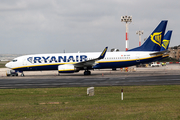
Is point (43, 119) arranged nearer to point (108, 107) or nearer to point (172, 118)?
point (108, 107)

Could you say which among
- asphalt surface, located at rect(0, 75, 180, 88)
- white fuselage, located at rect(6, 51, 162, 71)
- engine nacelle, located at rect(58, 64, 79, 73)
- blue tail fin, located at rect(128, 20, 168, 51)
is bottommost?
asphalt surface, located at rect(0, 75, 180, 88)

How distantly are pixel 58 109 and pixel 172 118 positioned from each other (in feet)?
20.7

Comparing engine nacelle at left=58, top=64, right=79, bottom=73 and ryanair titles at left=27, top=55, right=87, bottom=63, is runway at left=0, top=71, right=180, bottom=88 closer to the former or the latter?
engine nacelle at left=58, top=64, right=79, bottom=73

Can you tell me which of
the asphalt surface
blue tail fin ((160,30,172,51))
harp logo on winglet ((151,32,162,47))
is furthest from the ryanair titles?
blue tail fin ((160,30,172,51))

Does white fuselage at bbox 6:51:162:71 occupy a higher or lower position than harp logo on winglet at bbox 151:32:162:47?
lower

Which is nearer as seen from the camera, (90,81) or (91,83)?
(91,83)

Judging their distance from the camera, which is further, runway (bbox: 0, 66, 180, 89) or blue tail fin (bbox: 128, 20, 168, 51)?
blue tail fin (bbox: 128, 20, 168, 51)

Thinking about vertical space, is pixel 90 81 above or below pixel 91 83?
above

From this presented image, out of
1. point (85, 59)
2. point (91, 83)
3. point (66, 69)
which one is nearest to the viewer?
point (91, 83)

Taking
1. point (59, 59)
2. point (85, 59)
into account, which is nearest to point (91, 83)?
point (85, 59)

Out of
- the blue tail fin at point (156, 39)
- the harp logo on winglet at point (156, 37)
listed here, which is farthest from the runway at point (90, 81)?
the harp logo on winglet at point (156, 37)

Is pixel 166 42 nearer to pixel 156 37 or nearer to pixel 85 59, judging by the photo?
pixel 156 37

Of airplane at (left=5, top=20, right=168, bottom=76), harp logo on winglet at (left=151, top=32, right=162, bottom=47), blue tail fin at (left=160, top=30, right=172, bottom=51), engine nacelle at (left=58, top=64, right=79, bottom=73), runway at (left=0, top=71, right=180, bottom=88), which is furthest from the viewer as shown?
blue tail fin at (left=160, top=30, right=172, bottom=51)

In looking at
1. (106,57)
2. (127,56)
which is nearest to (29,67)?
(106,57)
